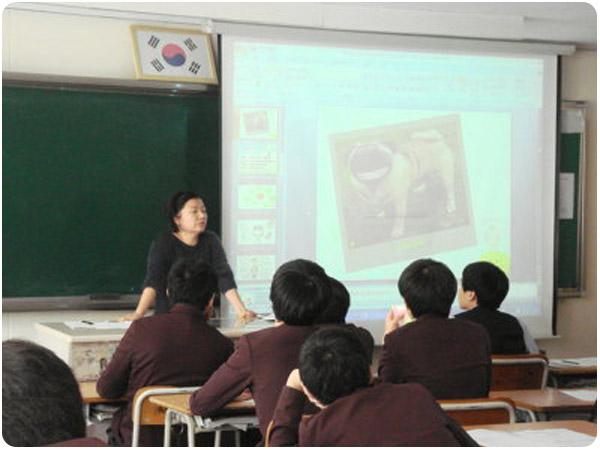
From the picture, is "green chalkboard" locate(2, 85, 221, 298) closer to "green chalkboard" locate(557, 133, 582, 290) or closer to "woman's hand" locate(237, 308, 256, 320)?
"woman's hand" locate(237, 308, 256, 320)

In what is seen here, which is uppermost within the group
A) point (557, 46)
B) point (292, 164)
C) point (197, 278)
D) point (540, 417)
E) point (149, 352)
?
point (557, 46)

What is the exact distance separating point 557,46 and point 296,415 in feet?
15.9

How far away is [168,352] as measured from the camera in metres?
3.72

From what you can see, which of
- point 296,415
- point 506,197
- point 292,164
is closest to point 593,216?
point 506,197

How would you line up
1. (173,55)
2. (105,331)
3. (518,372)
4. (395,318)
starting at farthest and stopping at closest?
1. (173,55)
2. (105,331)
3. (395,318)
4. (518,372)

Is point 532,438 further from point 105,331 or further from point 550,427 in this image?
point 105,331

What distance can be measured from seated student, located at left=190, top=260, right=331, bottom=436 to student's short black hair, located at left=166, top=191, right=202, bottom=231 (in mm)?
2195

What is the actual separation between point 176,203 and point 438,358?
7.49 ft

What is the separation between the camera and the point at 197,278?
3869mm

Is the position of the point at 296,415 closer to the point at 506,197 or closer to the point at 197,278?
the point at 197,278

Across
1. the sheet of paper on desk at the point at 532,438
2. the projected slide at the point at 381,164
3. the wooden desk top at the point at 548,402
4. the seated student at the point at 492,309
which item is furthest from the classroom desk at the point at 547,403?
the projected slide at the point at 381,164

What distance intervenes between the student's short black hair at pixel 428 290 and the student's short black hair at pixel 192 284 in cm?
71

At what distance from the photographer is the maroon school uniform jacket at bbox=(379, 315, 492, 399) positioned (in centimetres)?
355

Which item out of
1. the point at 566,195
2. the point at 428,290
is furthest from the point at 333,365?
the point at 566,195
